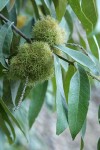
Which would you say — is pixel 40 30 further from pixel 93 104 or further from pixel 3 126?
pixel 93 104

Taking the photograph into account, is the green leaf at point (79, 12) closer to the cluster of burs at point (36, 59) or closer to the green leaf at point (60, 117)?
the cluster of burs at point (36, 59)

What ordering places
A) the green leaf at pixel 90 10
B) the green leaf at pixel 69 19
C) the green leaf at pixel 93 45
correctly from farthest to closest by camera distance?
1. the green leaf at pixel 69 19
2. the green leaf at pixel 93 45
3. the green leaf at pixel 90 10

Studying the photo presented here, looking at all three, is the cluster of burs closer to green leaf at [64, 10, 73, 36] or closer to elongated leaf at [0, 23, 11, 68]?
elongated leaf at [0, 23, 11, 68]

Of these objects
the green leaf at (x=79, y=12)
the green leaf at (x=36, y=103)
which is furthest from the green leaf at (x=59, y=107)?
the green leaf at (x=36, y=103)

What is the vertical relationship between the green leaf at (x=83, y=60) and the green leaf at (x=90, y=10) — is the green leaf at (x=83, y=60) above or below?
below

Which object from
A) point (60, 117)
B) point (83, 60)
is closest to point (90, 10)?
point (83, 60)

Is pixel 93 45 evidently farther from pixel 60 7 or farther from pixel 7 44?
pixel 7 44
